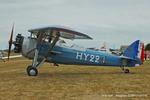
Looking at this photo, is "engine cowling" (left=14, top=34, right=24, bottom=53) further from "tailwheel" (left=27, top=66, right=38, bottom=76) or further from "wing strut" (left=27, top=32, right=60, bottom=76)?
"tailwheel" (left=27, top=66, right=38, bottom=76)

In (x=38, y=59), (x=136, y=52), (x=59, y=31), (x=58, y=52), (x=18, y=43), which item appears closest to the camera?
(x=59, y=31)

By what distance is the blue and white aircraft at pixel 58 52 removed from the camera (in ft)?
62.8

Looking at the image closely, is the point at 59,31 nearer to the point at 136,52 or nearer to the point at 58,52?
the point at 58,52

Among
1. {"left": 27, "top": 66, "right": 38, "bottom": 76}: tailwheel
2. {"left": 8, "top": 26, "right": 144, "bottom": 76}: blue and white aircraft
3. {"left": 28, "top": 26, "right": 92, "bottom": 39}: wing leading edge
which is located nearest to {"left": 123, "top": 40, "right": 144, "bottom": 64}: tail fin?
{"left": 8, "top": 26, "right": 144, "bottom": 76}: blue and white aircraft

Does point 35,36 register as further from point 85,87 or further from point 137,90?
point 137,90

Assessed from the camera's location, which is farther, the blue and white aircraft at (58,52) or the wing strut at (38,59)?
the blue and white aircraft at (58,52)

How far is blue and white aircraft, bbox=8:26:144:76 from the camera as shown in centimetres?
1916

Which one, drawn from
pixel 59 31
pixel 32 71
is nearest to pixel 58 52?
pixel 59 31

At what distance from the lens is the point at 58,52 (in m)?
20.1

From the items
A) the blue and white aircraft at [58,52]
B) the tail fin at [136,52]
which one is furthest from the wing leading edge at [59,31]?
the tail fin at [136,52]

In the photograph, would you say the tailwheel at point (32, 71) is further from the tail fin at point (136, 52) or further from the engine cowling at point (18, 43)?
the tail fin at point (136, 52)

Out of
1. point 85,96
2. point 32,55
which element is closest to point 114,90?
point 85,96

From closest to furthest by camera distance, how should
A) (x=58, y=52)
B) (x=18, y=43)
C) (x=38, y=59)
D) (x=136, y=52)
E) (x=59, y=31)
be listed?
(x=59, y=31), (x=18, y=43), (x=38, y=59), (x=58, y=52), (x=136, y=52)

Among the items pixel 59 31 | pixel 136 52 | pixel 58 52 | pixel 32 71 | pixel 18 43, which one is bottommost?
pixel 32 71
